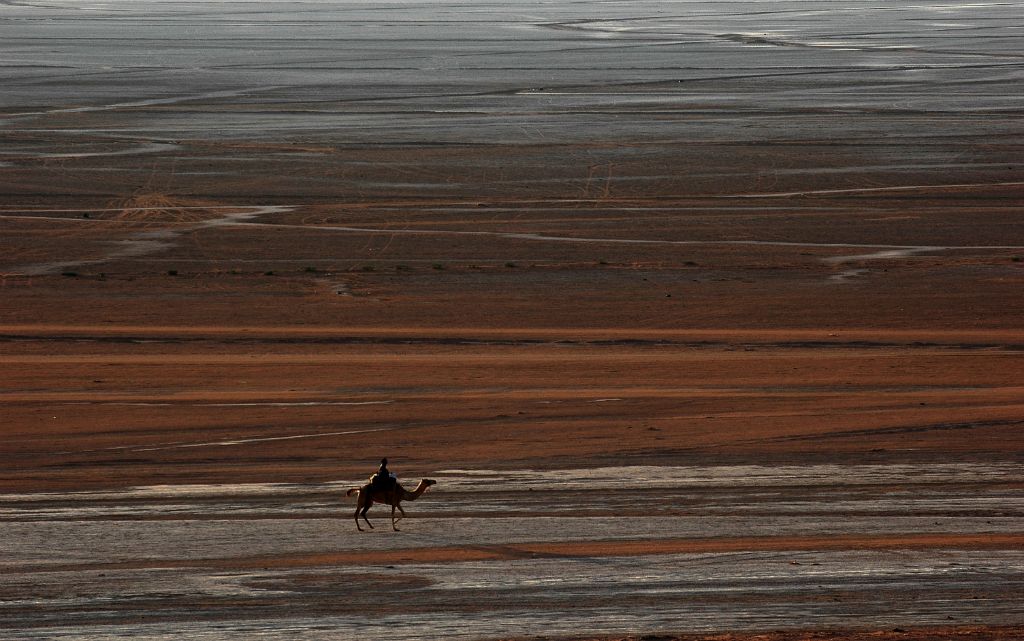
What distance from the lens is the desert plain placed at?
11.8 m

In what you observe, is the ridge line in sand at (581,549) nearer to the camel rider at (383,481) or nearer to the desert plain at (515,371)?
the desert plain at (515,371)

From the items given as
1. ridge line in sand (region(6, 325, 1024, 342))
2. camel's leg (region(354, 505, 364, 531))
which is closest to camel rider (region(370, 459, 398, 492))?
camel's leg (region(354, 505, 364, 531))

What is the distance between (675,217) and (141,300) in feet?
44.2

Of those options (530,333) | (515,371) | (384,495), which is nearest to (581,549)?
(384,495)

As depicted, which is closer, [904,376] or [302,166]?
[904,376]

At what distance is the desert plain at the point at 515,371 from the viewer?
38.7 feet

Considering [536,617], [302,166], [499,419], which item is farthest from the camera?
[302,166]

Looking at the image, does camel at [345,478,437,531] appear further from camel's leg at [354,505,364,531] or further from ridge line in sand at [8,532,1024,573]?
ridge line in sand at [8,532,1024,573]

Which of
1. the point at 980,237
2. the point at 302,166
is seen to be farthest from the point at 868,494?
the point at 302,166

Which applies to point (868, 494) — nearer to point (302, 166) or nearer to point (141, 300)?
point (141, 300)

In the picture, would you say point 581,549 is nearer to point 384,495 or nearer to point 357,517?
point 384,495

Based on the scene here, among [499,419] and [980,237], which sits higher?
[980,237]

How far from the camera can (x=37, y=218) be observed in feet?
108

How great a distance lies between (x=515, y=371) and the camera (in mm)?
20141
